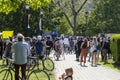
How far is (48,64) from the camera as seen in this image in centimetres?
2423

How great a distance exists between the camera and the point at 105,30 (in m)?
87.8

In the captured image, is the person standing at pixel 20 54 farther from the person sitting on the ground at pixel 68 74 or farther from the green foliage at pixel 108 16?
the green foliage at pixel 108 16

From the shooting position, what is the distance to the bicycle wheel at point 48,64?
23.5 meters

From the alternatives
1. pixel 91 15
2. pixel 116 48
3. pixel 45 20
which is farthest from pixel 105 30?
pixel 116 48

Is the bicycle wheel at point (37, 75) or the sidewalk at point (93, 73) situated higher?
the bicycle wheel at point (37, 75)

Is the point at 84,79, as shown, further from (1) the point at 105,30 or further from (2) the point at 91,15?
(2) the point at 91,15

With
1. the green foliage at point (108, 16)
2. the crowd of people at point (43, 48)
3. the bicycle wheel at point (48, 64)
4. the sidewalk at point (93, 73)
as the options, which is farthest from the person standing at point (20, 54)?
the green foliage at point (108, 16)

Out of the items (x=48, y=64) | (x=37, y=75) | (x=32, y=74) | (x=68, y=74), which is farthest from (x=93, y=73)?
(x=68, y=74)

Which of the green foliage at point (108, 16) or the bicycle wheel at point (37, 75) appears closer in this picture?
the bicycle wheel at point (37, 75)

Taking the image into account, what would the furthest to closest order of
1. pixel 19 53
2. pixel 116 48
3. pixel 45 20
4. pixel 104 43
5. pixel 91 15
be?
pixel 91 15 < pixel 45 20 < pixel 104 43 < pixel 116 48 < pixel 19 53

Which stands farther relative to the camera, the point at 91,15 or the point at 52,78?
the point at 91,15

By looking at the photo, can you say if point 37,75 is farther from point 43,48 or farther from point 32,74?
point 43,48

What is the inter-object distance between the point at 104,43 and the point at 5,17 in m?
42.1

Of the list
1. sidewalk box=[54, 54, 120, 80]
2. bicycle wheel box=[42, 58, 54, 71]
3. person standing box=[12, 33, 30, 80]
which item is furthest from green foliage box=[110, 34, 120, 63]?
person standing box=[12, 33, 30, 80]
